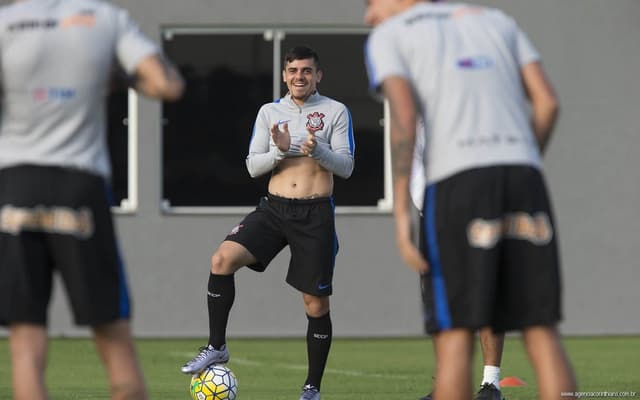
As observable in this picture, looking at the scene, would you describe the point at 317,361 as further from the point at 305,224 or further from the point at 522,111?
the point at 522,111

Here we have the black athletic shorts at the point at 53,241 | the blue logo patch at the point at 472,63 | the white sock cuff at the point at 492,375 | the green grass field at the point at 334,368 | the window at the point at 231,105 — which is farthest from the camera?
the window at the point at 231,105

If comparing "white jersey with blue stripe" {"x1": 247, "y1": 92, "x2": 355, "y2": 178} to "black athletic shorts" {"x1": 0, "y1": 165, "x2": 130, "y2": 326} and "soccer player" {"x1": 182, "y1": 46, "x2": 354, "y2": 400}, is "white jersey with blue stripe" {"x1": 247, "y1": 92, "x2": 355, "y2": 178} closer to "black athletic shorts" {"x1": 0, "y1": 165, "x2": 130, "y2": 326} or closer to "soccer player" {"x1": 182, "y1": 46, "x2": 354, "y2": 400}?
"soccer player" {"x1": 182, "y1": 46, "x2": 354, "y2": 400}

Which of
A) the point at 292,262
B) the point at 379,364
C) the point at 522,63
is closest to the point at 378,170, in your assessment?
the point at 379,364

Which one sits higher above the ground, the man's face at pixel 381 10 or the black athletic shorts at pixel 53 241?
the man's face at pixel 381 10

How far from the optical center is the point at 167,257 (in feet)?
46.7

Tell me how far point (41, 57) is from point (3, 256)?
0.66 m

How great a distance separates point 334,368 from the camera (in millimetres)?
10836

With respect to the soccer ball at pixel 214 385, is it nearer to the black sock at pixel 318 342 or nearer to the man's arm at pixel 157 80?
the black sock at pixel 318 342

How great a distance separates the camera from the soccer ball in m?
7.57

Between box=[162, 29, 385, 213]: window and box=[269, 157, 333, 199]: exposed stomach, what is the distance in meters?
5.90

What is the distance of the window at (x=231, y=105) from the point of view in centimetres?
1418

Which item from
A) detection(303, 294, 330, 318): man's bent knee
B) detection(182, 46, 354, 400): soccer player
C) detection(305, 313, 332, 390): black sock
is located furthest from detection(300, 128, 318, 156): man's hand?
detection(305, 313, 332, 390): black sock

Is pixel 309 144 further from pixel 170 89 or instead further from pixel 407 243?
pixel 170 89

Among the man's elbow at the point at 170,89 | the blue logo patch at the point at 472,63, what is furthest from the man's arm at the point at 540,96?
the man's elbow at the point at 170,89
